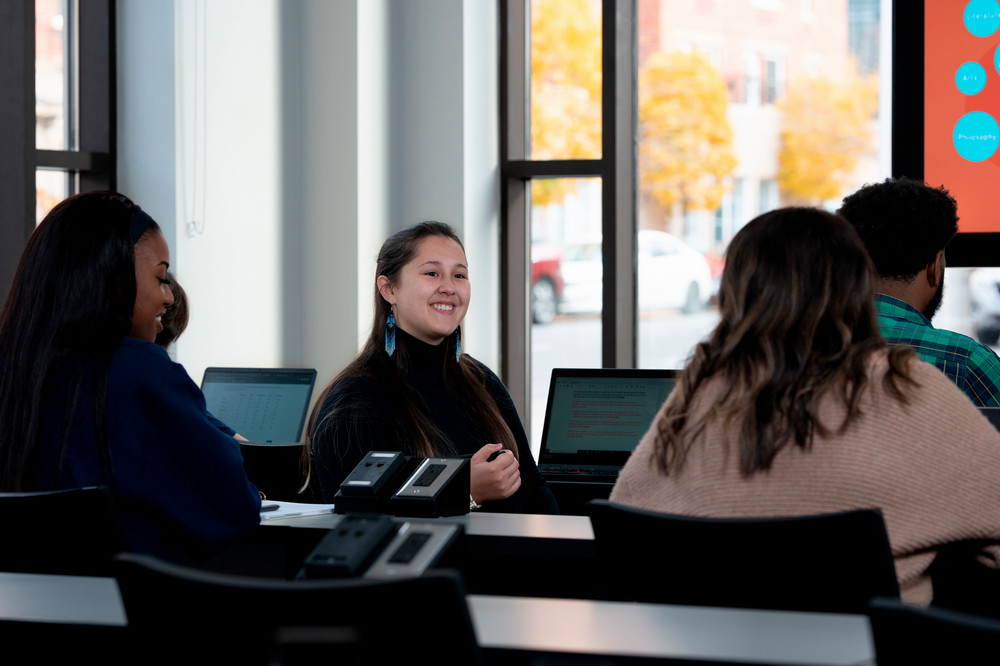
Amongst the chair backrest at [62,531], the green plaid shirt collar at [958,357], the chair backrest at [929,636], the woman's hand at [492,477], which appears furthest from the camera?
the green plaid shirt collar at [958,357]

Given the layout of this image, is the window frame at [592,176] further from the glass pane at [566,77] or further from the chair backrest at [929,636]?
the chair backrest at [929,636]

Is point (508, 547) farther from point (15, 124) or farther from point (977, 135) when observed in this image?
point (977, 135)

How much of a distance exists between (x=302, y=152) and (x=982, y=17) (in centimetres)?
262

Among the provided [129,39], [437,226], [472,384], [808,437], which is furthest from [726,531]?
[129,39]

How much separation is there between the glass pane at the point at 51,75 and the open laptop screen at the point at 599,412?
1985 millimetres

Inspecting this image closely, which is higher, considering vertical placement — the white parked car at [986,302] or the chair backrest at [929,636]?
the white parked car at [986,302]

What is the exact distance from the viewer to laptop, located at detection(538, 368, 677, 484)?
3252mm

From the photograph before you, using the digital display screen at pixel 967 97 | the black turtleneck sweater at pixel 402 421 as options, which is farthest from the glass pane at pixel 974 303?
the black turtleneck sweater at pixel 402 421

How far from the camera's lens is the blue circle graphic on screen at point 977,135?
3.93 m

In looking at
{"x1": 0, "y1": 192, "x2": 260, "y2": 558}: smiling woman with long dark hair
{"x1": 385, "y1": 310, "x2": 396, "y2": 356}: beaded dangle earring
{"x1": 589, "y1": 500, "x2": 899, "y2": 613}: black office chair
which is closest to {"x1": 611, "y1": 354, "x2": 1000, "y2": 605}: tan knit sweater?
{"x1": 589, "y1": 500, "x2": 899, "y2": 613}: black office chair

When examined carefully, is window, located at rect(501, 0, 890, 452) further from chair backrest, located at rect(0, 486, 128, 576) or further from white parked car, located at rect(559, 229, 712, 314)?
chair backrest, located at rect(0, 486, 128, 576)

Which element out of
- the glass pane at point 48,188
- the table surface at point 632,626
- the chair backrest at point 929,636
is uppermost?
the glass pane at point 48,188

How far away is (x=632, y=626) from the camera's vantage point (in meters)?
1.27

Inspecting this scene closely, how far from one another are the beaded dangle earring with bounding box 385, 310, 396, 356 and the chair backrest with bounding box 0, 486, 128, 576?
108 centimetres
